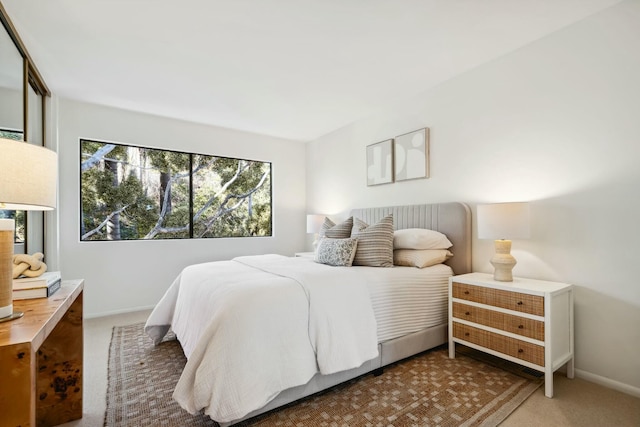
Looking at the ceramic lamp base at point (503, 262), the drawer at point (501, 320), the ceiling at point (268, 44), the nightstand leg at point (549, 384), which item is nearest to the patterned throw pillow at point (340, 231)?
the drawer at point (501, 320)

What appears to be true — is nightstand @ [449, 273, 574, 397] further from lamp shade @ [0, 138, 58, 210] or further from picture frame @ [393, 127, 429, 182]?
lamp shade @ [0, 138, 58, 210]

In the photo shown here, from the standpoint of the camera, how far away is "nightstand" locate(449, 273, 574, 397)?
187cm

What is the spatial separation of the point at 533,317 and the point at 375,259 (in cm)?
112

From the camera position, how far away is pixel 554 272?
2.24 meters

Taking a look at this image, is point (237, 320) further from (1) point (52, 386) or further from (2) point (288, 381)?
(1) point (52, 386)

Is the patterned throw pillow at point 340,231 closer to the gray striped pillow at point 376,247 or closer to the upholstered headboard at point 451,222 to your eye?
the gray striped pillow at point 376,247

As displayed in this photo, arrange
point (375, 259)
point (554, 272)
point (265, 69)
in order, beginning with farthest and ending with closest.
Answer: point (265, 69), point (375, 259), point (554, 272)

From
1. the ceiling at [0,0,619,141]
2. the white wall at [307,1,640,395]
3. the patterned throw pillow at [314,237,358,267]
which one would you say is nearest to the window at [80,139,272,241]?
the ceiling at [0,0,619,141]

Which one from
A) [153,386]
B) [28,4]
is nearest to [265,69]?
[28,4]

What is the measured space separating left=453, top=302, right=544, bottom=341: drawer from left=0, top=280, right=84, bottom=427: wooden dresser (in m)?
2.39

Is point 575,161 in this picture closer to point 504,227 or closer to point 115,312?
point 504,227

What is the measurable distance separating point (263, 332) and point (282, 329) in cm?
11

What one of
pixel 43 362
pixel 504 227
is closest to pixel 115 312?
pixel 43 362

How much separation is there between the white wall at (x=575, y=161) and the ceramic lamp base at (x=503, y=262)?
0.28 meters
